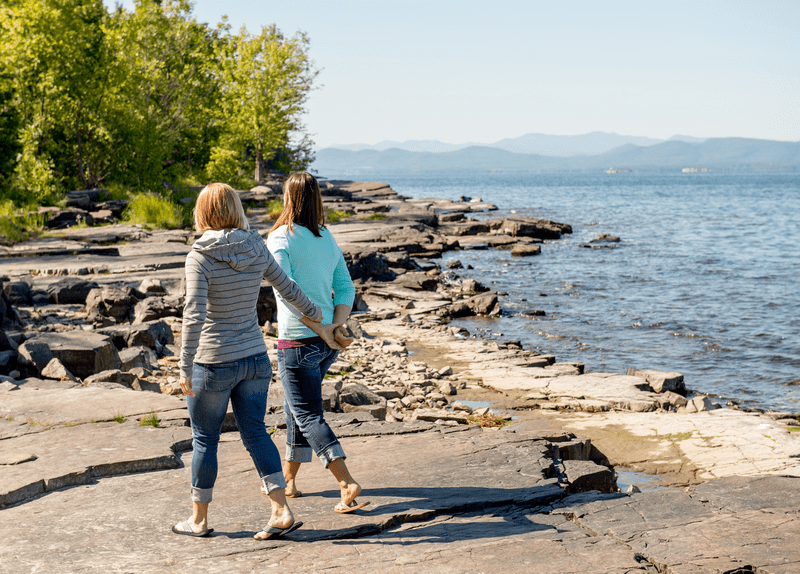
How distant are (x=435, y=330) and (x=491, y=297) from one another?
3.42m

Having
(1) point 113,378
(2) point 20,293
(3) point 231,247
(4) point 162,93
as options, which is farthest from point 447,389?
(4) point 162,93

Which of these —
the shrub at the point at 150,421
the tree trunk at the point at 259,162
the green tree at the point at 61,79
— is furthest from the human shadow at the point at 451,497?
the tree trunk at the point at 259,162

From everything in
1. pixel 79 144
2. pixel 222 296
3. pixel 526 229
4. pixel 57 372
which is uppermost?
pixel 79 144

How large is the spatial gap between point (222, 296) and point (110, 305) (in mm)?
10036

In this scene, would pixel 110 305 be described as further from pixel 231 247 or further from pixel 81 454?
pixel 231 247

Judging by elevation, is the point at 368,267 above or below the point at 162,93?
below

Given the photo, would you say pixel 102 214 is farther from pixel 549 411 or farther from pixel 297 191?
pixel 297 191

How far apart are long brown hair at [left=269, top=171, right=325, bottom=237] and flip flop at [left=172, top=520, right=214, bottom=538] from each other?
1.93 m

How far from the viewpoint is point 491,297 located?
19.0 meters

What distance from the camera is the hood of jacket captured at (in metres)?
4.16

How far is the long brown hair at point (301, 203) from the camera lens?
4707 mm

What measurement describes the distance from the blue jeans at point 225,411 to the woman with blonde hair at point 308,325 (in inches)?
11.8

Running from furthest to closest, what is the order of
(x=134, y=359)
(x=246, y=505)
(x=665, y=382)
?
(x=665, y=382) < (x=134, y=359) < (x=246, y=505)

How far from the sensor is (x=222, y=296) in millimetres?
4223
